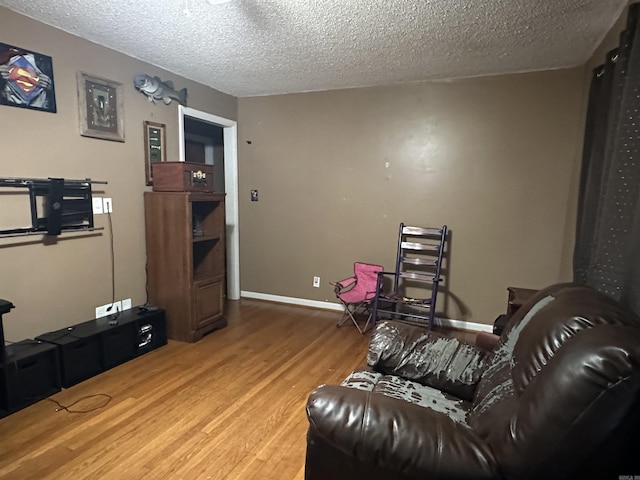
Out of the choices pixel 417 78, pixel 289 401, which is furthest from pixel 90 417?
pixel 417 78

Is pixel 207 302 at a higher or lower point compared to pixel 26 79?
lower

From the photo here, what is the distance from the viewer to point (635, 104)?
1552 millimetres

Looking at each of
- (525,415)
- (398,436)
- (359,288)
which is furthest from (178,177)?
(525,415)

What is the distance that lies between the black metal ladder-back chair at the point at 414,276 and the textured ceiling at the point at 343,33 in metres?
1.47

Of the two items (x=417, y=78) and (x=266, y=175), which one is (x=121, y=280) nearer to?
(x=266, y=175)

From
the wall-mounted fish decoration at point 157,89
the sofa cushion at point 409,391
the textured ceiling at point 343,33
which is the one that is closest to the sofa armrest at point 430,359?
the sofa cushion at point 409,391

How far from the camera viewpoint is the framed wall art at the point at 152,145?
3.24 metres

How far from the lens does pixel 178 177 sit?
10.1 feet

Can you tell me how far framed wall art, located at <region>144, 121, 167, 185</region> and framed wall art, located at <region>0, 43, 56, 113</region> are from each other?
0.76 m

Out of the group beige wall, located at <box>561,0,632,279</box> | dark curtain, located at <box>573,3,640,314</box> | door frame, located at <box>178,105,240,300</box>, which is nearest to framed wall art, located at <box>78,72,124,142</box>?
door frame, located at <box>178,105,240,300</box>

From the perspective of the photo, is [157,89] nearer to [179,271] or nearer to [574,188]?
[179,271]

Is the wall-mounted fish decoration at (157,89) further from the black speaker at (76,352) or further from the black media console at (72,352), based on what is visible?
the black speaker at (76,352)

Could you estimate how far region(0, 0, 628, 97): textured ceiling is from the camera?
7.08 ft

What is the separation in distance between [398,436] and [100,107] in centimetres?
304
